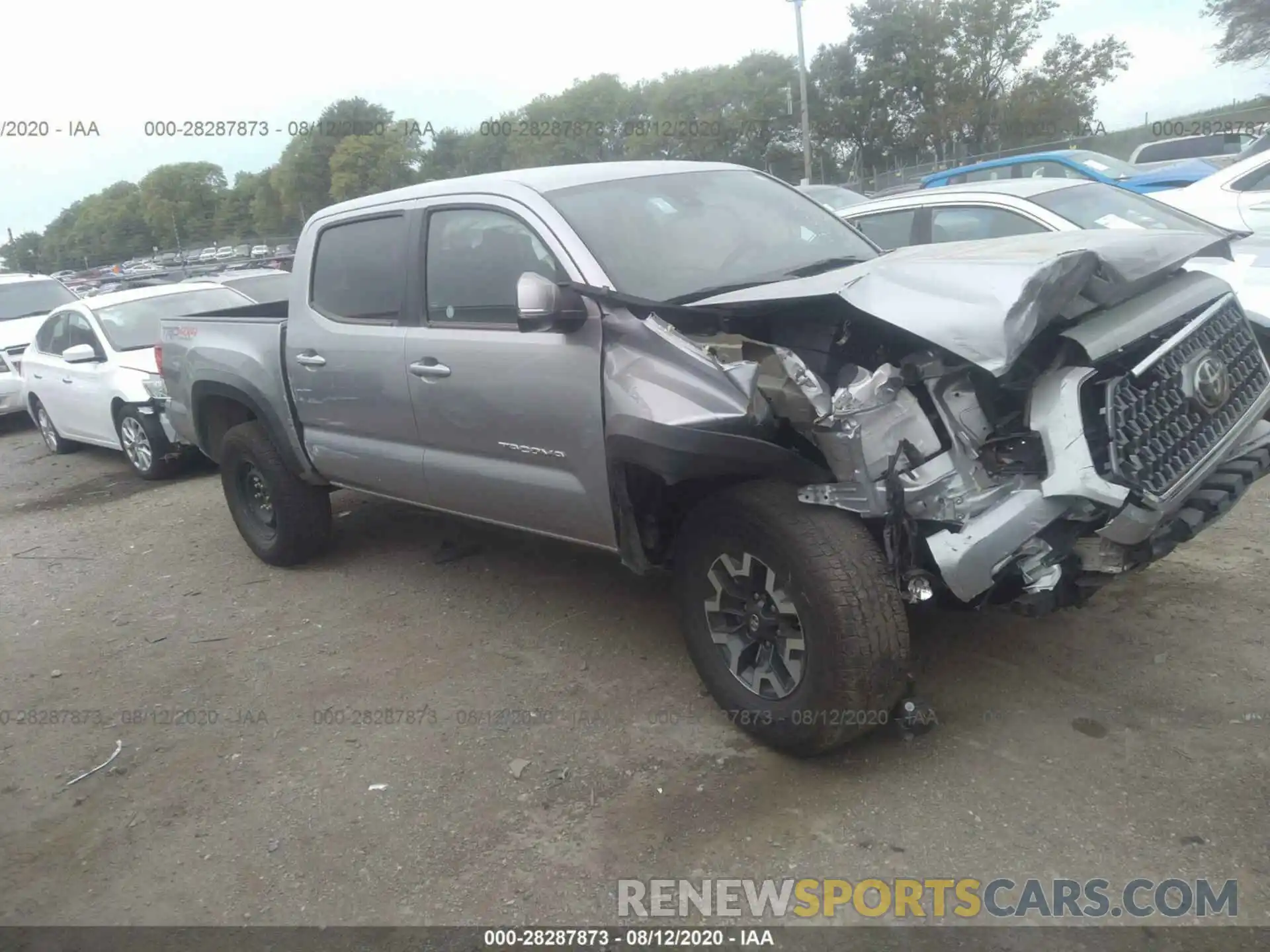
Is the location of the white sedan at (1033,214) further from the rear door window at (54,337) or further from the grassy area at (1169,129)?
the grassy area at (1169,129)

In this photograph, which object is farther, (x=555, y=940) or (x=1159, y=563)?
(x=1159, y=563)

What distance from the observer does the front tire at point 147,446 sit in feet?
27.7

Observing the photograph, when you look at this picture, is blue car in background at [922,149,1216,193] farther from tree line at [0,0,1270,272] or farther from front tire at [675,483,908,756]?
tree line at [0,0,1270,272]

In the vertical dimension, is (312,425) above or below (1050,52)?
below

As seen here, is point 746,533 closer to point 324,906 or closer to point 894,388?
point 894,388

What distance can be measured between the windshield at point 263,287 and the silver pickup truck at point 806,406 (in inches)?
244

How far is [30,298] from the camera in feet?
45.5

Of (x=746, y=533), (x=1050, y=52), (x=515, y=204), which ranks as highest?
(x=1050, y=52)

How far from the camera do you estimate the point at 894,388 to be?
10.4 ft

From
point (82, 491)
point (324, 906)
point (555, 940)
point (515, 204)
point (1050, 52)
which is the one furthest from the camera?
point (1050, 52)

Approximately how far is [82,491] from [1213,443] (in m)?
8.67

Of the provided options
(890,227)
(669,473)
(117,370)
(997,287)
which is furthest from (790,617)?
(117,370)

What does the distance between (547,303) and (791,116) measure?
33.9m

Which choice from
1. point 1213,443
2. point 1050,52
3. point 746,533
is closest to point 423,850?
point 746,533
